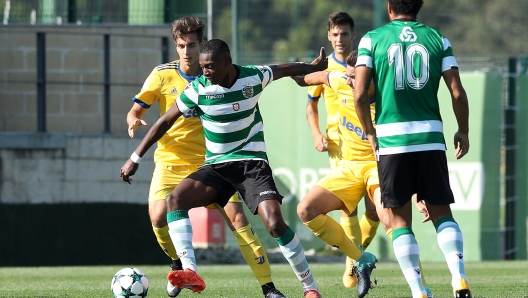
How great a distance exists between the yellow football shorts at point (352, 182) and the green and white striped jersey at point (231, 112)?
1.06 meters

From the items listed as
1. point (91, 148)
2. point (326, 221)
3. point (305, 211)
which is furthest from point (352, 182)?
point (91, 148)

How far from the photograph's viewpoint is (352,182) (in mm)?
7707

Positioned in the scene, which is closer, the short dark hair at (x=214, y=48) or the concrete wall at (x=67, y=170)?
the short dark hair at (x=214, y=48)

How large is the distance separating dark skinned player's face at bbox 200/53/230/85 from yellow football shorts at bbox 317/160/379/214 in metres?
1.56

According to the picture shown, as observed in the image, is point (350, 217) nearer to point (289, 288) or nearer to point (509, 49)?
point (289, 288)

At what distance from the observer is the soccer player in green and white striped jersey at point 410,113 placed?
584 cm

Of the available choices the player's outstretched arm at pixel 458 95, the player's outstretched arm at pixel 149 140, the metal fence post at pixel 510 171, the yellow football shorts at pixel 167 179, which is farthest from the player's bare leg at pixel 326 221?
the metal fence post at pixel 510 171

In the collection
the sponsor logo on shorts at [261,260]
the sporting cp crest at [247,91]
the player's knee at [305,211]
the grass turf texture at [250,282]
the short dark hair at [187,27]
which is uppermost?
the short dark hair at [187,27]

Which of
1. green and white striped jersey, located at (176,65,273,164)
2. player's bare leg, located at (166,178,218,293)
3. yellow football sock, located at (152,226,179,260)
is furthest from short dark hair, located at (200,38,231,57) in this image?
yellow football sock, located at (152,226,179,260)

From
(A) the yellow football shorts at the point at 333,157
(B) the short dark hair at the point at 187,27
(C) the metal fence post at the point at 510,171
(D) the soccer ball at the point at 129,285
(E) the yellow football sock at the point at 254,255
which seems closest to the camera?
(D) the soccer ball at the point at 129,285

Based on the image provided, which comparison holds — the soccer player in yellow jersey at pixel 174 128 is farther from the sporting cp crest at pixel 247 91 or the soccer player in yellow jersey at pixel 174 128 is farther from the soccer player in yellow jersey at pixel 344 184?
the sporting cp crest at pixel 247 91

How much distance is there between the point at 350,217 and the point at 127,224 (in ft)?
18.4

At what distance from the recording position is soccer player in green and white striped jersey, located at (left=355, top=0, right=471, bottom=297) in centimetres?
584

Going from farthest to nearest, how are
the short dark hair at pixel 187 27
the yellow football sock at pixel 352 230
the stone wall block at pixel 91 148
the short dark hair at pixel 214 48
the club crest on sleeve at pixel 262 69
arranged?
the stone wall block at pixel 91 148 → the yellow football sock at pixel 352 230 → the short dark hair at pixel 187 27 → the club crest on sleeve at pixel 262 69 → the short dark hair at pixel 214 48
